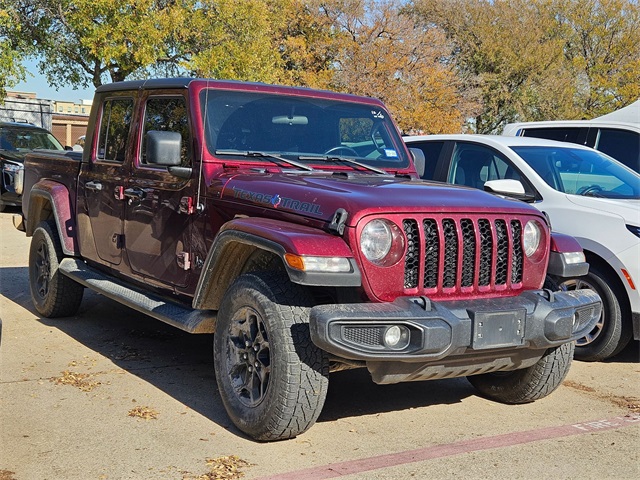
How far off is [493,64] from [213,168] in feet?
112

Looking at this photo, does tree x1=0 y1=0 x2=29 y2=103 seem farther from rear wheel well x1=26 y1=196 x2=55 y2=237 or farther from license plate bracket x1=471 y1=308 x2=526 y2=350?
license plate bracket x1=471 y1=308 x2=526 y2=350

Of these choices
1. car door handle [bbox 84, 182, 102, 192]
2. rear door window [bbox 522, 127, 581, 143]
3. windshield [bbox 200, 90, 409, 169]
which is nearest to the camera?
windshield [bbox 200, 90, 409, 169]

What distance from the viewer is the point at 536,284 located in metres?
4.84

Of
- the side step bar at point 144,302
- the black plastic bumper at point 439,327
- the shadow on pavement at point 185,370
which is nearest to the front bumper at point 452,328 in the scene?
the black plastic bumper at point 439,327

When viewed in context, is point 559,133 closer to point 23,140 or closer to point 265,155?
point 265,155

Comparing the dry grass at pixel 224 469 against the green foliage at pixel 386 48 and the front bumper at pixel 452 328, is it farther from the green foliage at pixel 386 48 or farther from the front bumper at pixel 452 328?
the green foliage at pixel 386 48

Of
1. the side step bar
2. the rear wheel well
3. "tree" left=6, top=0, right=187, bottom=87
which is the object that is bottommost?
the side step bar

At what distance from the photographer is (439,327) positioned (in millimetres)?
4086

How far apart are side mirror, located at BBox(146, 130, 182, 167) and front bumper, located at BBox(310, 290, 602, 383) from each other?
175 cm

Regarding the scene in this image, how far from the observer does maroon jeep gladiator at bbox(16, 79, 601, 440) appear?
165 inches

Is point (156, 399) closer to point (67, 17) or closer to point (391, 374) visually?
point (391, 374)

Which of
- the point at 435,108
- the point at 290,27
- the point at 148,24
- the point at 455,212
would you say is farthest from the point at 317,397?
the point at 290,27

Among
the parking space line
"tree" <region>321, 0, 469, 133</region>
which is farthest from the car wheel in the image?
"tree" <region>321, 0, 469, 133</region>

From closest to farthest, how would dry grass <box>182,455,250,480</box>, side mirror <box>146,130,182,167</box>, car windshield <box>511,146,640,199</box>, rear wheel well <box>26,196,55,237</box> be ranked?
dry grass <box>182,455,250,480</box> → side mirror <box>146,130,182,167</box> → car windshield <box>511,146,640,199</box> → rear wheel well <box>26,196,55,237</box>
